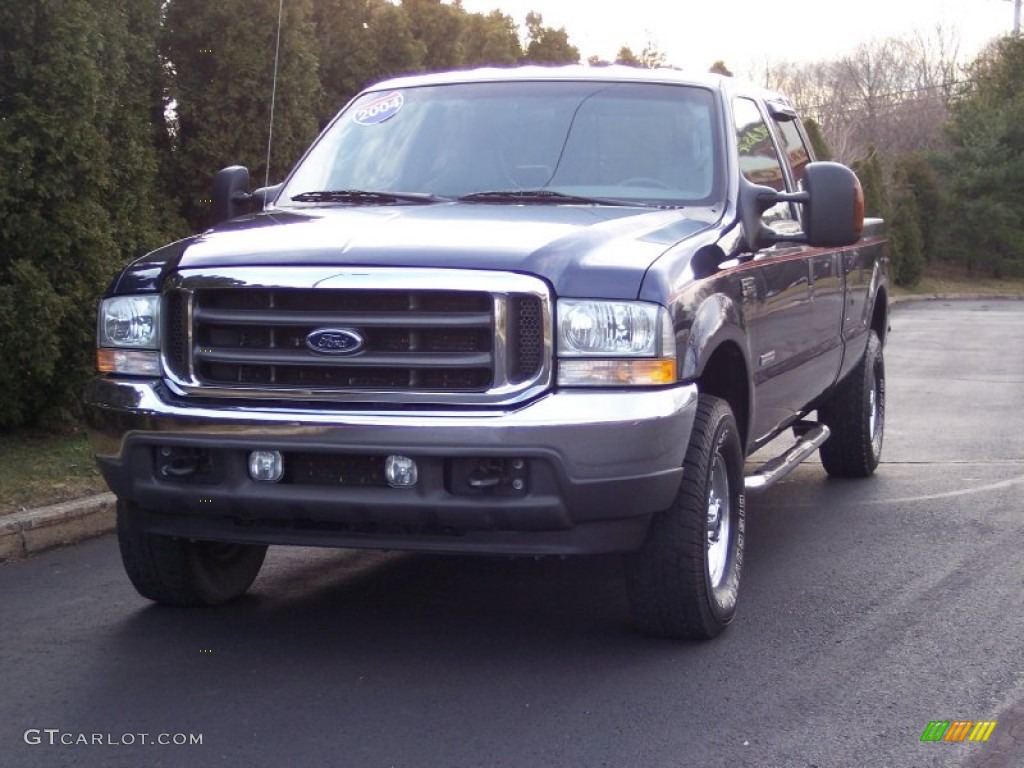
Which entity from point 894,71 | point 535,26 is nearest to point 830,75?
point 894,71

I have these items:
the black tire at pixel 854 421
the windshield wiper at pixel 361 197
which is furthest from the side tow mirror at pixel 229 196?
the black tire at pixel 854 421

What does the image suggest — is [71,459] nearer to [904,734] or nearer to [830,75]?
[904,734]

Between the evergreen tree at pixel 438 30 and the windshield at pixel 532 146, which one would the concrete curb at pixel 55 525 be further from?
the evergreen tree at pixel 438 30

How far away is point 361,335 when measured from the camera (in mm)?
4617

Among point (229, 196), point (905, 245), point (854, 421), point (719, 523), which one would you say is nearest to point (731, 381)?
point (719, 523)

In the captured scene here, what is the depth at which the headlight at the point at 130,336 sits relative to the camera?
4.92 meters

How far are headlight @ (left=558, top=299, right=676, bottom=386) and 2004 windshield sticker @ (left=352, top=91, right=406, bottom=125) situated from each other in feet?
7.41

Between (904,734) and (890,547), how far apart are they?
2.57 m

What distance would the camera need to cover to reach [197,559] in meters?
5.51

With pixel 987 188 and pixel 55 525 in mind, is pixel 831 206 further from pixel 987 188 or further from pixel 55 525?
pixel 987 188

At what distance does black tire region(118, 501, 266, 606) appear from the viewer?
533 centimetres

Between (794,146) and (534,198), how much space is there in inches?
95.9

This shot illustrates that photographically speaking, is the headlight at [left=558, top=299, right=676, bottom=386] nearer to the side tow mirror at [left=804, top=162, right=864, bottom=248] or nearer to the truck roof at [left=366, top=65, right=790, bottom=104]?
the side tow mirror at [left=804, top=162, right=864, bottom=248]

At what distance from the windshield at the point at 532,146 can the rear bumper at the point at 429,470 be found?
1.44 metres
